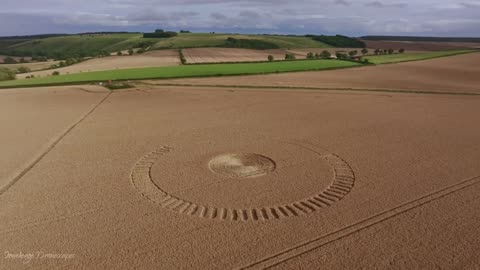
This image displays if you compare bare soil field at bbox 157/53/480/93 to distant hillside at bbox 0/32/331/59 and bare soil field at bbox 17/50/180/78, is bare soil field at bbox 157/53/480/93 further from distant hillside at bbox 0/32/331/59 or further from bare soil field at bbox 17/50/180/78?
distant hillside at bbox 0/32/331/59

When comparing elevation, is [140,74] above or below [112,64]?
below

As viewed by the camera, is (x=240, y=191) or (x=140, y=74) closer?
(x=240, y=191)

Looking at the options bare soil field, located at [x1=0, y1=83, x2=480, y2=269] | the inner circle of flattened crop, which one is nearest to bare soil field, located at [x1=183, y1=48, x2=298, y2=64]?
bare soil field, located at [x1=0, y1=83, x2=480, y2=269]

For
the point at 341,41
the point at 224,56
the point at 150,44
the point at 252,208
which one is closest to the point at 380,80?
the point at 224,56

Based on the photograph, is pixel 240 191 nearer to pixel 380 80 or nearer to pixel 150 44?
pixel 380 80

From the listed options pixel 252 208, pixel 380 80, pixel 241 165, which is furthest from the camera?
pixel 380 80

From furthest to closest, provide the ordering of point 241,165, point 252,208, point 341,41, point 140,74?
1. point 341,41
2. point 140,74
3. point 241,165
4. point 252,208

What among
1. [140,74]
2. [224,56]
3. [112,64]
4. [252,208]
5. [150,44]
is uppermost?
[150,44]

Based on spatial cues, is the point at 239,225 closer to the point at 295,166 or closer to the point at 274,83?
the point at 295,166

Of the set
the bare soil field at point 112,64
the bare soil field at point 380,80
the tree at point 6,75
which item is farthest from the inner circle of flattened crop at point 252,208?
the bare soil field at point 112,64
